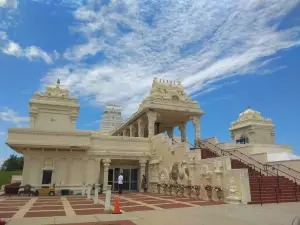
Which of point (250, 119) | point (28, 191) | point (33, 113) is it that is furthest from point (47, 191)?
point (250, 119)

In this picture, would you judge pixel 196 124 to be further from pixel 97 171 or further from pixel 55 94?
pixel 55 94

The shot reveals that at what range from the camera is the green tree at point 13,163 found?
7078 centimetres

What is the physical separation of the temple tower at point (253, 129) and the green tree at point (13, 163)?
210 ft

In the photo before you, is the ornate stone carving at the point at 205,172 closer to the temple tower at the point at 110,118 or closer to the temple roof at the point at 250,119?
the temple roof at the point at 250,119

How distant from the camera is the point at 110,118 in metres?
55.7

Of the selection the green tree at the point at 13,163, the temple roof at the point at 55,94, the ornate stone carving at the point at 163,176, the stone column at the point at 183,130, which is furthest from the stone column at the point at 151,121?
the green tree at the point at 13,163

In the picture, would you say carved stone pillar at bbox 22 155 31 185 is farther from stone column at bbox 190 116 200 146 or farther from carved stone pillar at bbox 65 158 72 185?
stone column at bbox 190 116 200 146

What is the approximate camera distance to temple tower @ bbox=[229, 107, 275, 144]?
31531 mm

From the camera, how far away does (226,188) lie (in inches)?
556

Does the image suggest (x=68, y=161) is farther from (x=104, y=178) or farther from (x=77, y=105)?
(x=77, y=105)

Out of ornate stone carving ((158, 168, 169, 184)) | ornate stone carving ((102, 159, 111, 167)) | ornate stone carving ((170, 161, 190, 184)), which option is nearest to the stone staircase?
ornate stone carving ((170, 161, 190, 184))

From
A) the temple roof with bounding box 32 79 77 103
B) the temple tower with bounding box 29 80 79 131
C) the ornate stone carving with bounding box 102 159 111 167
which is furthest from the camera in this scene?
the temple roof with bounding box 32 79 77 103

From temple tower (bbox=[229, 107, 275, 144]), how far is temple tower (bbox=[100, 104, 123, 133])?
28.2m

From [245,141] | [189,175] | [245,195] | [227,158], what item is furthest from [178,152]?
[245,141]
